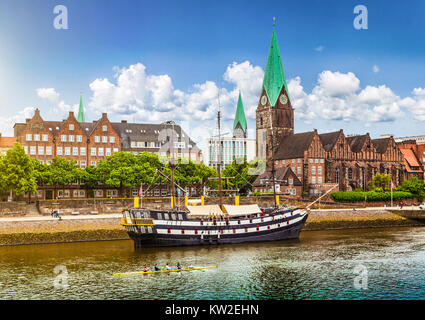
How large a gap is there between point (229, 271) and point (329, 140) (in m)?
82.2

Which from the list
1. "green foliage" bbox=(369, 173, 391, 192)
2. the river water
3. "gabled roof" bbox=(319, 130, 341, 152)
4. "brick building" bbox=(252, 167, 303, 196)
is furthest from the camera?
"gabled roof" bbox=(319, 130, 341, 152)

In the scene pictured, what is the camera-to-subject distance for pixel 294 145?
12031 cm

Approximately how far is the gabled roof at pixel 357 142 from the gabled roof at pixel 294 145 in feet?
43.4

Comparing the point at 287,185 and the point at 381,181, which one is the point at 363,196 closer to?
the point at 381,181

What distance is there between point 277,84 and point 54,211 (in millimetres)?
→ 81679

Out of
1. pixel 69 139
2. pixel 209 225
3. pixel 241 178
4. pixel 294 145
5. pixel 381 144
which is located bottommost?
pixel 209 225

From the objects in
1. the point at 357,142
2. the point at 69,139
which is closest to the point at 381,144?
the point at 357,142

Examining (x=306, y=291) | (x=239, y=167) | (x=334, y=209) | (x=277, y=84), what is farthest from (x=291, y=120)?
(x=306, y=291)

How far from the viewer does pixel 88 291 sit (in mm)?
35406

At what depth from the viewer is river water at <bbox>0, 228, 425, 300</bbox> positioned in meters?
35.2

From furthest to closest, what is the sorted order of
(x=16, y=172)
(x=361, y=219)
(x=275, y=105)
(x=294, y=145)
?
(x=275, y=105)
(x=294, y=145)
(x=361, y=219)
(x=16, y=172)

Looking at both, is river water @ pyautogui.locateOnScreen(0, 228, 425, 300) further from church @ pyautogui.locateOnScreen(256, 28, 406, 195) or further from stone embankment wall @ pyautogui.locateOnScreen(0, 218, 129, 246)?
church @ pyautogui.locateOnScreen(256, 28, 406, 195)

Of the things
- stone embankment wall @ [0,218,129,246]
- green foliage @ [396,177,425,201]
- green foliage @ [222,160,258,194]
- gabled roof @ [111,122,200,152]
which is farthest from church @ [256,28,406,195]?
stone embankment wall @ [0,218,129,246]

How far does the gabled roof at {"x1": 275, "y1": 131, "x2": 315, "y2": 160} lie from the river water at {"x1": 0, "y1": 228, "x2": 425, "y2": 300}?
56129 millimetres
